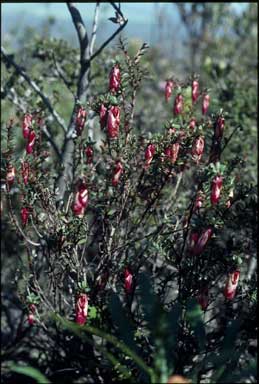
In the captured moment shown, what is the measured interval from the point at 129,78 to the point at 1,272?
1946mm

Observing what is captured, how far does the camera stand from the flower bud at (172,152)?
8.95 ft

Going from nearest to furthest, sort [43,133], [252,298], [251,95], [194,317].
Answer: [194,317] < [252,298] < [43,133] < [251,95]

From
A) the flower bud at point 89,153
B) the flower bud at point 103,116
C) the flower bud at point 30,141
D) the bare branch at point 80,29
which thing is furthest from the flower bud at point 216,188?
the bare branch at point 80,29

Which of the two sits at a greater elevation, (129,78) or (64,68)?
(64,68)

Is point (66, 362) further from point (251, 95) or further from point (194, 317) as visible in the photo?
point (251, 95)

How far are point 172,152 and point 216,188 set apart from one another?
0.39 m

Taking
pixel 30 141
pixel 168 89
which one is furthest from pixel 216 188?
pixel 168 89

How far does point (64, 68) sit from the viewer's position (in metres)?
4.64

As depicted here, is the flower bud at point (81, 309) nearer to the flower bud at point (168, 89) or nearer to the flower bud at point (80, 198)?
the flower bud at point (80, 198)

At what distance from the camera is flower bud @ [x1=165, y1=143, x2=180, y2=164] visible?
107 inches

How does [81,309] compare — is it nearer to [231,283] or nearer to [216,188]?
[231,283]

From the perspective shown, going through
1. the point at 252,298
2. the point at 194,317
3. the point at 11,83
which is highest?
the point at 11,83

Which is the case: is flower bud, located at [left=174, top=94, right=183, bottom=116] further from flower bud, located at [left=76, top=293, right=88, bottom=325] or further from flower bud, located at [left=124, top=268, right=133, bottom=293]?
flower bud, located at [left=76, top=293, right=88, bottom=325]

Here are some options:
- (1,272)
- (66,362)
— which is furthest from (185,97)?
(1,272)
